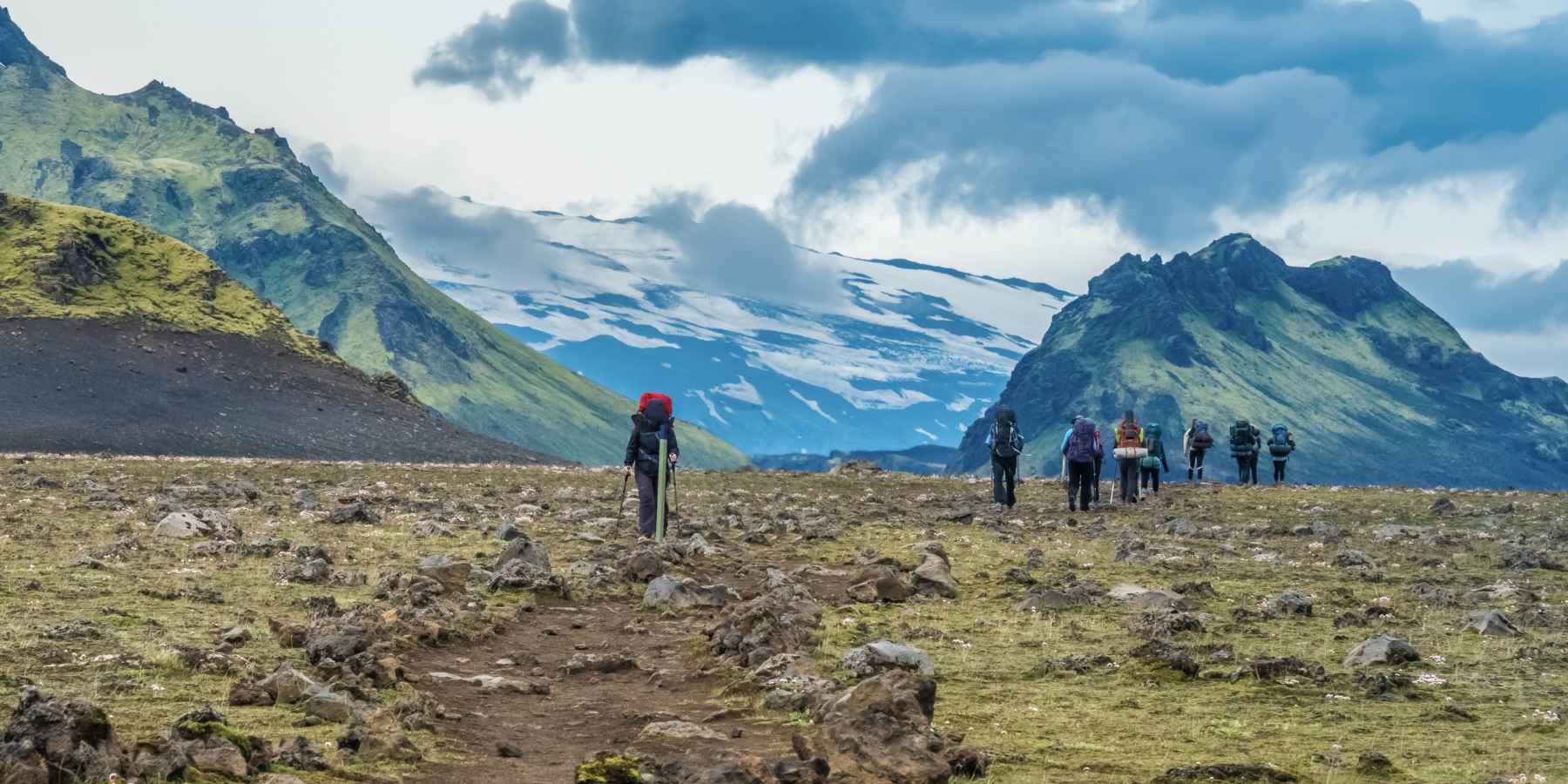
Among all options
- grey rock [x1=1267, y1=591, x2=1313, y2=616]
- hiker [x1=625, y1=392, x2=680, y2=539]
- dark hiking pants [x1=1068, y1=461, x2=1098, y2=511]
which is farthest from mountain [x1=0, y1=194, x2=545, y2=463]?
grey rock [x1=1267, y1=591, x2=1313, y2=616]

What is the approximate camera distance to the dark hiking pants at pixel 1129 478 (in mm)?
49219

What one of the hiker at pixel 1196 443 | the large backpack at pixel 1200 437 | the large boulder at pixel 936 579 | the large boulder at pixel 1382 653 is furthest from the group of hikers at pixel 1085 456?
the large boulder at pixel 1382 653

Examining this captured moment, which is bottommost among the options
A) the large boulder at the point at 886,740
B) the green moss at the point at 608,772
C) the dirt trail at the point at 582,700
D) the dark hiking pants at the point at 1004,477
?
the dirt trail at the point at 582,700

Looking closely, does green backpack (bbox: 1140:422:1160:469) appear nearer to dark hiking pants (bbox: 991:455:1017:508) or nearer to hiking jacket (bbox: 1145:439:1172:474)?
hiking jacket (bbox: 1145:439:1172:474)

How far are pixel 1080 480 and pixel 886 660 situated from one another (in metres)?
32.0

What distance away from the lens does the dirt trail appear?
13.6 meters

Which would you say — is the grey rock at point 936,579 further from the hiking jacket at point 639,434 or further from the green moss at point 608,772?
the green moss at point 608,772

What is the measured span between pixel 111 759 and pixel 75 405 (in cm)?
12134

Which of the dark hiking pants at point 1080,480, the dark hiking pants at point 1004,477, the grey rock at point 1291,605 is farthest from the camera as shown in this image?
the dark hiking pants at point 1080,480

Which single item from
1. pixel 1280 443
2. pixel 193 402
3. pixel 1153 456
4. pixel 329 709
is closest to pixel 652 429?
pixel 329 709

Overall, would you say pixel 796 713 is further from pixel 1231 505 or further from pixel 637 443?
pixel 1231 505

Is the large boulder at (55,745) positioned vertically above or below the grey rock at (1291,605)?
below

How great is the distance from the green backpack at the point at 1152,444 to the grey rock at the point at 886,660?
36477 millimetres

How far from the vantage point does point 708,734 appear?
46.5 ft
